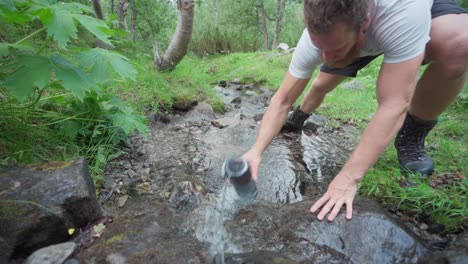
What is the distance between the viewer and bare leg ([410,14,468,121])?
1752 mm

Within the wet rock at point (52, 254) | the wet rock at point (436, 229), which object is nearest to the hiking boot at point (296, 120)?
the wet rock at point (436, 229)

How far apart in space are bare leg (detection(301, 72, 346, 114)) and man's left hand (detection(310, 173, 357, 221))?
124 cm

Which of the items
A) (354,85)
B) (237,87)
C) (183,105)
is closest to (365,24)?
(183,105)

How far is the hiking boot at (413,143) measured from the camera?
7.07 feet

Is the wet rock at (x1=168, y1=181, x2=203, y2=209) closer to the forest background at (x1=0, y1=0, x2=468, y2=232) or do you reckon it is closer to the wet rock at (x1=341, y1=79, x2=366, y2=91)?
the forest background at (x1=0, y1=0, x2=468, y2=232)

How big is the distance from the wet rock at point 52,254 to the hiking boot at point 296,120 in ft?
7.76

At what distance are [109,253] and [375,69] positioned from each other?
21.3 feet

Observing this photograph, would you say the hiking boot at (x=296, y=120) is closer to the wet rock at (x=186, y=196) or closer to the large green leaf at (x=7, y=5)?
the wet rock at (x=186, y=196)

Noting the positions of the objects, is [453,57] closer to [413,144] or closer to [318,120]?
[413,144]

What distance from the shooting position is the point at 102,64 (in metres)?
1.68

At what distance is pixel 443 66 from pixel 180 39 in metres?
3.74

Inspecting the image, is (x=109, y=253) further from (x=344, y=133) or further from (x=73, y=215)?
(x=344, y=133)

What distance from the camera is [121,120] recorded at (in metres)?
2.12

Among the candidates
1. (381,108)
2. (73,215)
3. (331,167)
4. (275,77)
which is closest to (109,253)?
(73,215)
